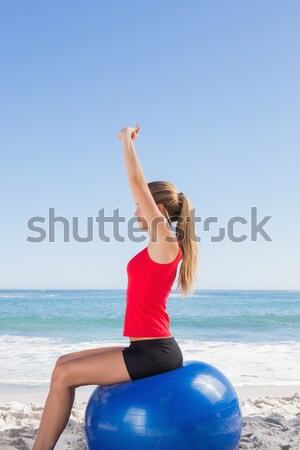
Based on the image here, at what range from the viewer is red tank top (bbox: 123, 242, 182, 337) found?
3031 millimetres

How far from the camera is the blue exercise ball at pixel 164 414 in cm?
295

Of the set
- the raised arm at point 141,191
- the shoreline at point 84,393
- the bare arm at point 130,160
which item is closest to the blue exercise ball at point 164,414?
the raised arm at point 141,191

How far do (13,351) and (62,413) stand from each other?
7347mm

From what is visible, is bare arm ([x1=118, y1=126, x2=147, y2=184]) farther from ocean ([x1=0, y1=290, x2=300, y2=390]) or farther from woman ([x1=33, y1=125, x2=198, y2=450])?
ocean ([x1=0, y1=290, x2=300, y2=390])

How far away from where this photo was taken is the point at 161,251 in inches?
118

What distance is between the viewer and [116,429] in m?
2.99

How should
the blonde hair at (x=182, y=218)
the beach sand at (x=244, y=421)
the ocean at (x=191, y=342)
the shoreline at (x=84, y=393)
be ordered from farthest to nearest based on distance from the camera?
the ocean at (x=191, y=342) → the shoreline at (x=84, y=393) → the beach sand at (x=244, y=421) → the blonde hair at (x=182, y=218)

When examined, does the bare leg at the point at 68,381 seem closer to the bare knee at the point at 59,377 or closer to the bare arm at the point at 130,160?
the bare knee at the point at 59,377

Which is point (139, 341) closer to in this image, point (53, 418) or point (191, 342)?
point (53, 418)

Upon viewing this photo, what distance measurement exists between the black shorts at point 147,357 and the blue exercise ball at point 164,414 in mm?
40

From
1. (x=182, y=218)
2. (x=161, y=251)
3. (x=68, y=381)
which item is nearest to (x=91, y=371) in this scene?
(x=68, y=381)

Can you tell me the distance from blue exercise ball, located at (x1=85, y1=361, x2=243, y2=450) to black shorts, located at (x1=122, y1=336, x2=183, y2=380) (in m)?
0.04

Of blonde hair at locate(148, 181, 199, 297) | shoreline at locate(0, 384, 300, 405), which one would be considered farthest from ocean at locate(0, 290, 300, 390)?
blonde hair at locate(148, 181, 199, 297)

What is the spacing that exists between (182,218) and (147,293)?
0.48 meters
